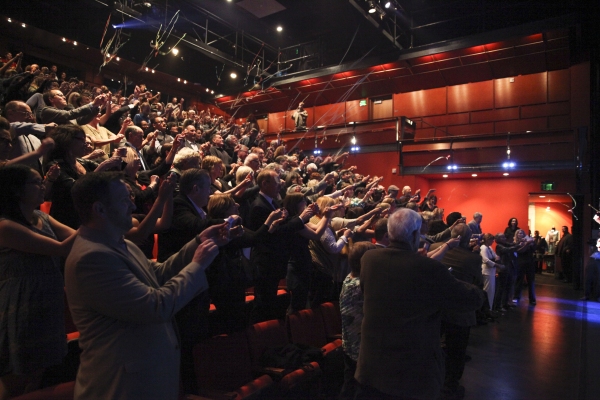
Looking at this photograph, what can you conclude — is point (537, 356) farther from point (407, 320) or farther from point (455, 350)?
point (407, 320)

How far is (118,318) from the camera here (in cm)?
134

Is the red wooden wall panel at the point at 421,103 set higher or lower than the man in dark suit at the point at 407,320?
higher

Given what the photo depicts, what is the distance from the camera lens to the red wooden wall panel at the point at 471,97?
13.4 metres

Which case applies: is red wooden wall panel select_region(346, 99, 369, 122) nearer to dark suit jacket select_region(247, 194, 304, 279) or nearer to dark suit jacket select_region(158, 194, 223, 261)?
dark suit jacket select_region(247, 194, 304, 279)

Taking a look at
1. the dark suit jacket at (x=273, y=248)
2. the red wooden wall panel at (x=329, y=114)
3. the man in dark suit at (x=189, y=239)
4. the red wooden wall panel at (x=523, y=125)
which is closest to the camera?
the man in dark suit at (x=189, y=239)

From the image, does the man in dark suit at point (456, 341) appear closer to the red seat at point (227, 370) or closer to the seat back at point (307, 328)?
the seat back at point (307, 328)

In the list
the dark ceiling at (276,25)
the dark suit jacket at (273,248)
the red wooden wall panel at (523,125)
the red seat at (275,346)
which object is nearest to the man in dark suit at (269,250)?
the dark suit jacket at (273,248)

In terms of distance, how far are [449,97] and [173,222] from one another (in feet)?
44.2

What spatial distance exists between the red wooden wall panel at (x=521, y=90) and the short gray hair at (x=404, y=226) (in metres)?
12.6

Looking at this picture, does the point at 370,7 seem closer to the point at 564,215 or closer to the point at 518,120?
the point at 518,120

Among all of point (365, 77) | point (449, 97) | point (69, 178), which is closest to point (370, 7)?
point (365, 77)

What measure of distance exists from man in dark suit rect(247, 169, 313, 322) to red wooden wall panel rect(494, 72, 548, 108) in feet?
39.6

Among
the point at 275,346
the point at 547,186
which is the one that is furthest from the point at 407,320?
the point at 547,186

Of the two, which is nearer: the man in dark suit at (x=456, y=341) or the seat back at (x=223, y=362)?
the seat back at (x=223, y=362)
